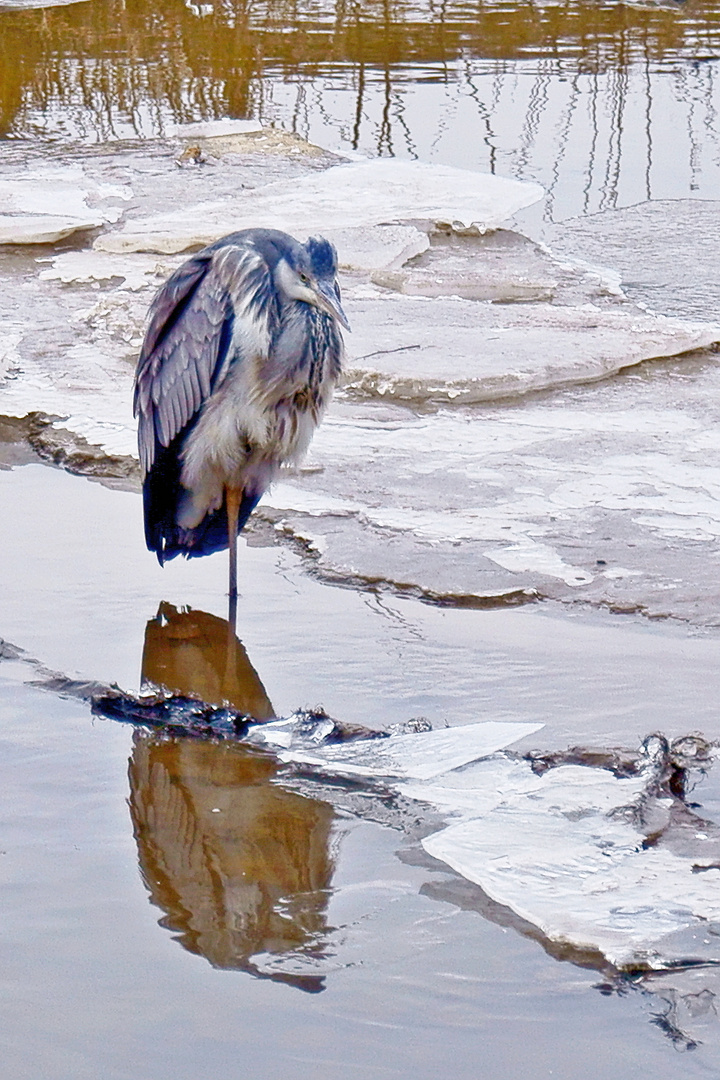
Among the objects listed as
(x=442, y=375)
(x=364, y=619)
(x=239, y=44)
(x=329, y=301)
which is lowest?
(x=364, y=619)

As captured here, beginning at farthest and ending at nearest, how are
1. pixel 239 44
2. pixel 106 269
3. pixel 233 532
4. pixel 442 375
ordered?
pixel 239 44
pixel 106 269
pixel 442 375
pixel 233 532

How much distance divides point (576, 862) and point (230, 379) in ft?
6.48

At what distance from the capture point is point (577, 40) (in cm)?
1344

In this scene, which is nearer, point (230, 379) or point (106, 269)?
point (230, 379)

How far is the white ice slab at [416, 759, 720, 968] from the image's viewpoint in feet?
8.09

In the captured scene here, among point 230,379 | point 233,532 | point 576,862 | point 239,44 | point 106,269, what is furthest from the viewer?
point 239,44

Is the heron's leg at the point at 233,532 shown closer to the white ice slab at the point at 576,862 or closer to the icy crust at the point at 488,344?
the white ice slab at the point at 576,862

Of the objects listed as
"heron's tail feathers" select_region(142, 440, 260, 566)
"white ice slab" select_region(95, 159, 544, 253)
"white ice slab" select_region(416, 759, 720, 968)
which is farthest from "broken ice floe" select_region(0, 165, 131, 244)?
"white ice slab" select_region(416, 759, 720, 968)

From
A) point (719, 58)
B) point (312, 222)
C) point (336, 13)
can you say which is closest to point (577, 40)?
point (719, 58)

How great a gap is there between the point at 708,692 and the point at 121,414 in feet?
9.17

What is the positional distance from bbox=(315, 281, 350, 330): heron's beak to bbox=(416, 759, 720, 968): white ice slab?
1.42 metres

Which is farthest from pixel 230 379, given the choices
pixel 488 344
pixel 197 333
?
pixel 488 344

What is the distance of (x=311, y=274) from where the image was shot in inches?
157

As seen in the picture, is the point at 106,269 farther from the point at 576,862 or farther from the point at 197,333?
the point at 576,862
